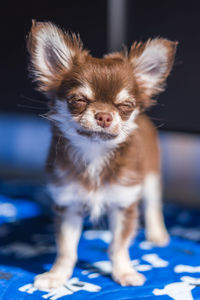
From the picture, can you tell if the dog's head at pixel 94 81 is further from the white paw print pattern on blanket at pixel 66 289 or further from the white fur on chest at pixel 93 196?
the white paw print pattern on blanket at pixel 66 289

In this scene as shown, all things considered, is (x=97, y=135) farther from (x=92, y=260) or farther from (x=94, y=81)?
(x=92, y=260)

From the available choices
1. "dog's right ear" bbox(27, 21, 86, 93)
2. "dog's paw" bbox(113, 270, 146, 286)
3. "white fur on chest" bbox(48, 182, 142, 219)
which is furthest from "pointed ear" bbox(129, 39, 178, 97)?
"dog's paw" bbox(113, 270, 146, 286)

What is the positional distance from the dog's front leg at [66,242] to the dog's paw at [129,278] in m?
0.25

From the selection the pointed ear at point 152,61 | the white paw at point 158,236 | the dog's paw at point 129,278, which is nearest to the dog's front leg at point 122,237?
the dog's paw at point 129,278

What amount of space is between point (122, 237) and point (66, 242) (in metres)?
Answer: 0.30

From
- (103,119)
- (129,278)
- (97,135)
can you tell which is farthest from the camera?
(129,278)

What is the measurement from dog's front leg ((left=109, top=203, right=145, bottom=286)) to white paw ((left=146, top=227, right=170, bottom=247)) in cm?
54

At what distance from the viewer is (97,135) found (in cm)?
190

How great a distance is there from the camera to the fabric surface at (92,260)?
6.32 feet

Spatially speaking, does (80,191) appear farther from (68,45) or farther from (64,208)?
(68,45)

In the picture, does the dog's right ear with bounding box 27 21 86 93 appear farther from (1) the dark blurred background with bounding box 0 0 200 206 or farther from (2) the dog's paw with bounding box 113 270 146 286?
(2) the dog's paw with bounding box 113 270 146 286

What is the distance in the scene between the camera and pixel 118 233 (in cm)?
215

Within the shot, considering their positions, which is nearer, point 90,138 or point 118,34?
point 90,138

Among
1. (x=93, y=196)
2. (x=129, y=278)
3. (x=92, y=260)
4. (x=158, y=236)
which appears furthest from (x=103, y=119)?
(x=158, y=236)
